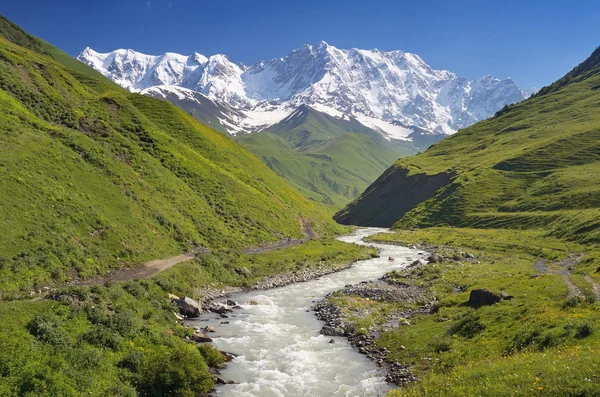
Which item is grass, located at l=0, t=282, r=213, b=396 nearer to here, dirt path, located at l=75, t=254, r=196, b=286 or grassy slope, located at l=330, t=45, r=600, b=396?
dirt path, located at l=75, t=254, r=196, b=286

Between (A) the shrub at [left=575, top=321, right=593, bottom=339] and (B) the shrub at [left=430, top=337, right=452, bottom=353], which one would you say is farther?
(B) the shrub at [left=430, top=337, right=452, bottom=353]

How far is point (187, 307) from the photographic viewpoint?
41.5 metres

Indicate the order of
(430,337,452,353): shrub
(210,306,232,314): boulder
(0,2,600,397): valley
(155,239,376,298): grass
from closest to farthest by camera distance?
(0,2,600,397): valley → (430,337,452,353): shrub → (210,306,232,314): boulder → (155,239,376,298): grass

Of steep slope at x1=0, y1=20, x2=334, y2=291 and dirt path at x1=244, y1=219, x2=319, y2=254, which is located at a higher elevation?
steep slope at x1=0, y1=20, x2=334, y2=291

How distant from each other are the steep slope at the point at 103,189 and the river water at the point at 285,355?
15.8 metres

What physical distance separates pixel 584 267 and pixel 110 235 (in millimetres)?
68602

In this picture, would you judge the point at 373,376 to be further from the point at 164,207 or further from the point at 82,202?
the point at 164,207

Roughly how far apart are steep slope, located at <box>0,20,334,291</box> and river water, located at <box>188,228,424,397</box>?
15.8 m

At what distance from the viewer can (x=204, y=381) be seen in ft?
85.2

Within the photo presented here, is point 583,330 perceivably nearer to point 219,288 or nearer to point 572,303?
point 572,303

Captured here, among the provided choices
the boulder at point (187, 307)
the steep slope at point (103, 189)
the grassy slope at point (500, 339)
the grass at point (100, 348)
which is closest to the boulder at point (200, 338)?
the grass at point (100, 348)

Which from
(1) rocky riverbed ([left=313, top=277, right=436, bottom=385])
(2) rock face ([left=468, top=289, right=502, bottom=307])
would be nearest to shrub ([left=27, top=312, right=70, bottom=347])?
(1) rocky riverbed ([left=313, top=277, right=436, bottom=385])

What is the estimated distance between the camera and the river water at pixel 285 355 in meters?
27.3

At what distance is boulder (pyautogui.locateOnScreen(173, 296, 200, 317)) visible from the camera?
41.3m
